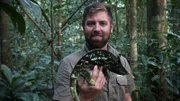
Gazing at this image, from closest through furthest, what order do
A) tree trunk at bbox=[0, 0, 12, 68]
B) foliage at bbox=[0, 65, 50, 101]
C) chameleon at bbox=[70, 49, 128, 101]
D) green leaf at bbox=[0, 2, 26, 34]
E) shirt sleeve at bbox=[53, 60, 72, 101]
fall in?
green leaf at bbox=[0, 2, 26, 34], chameleon at bbox=[70, 49, 128, 101], shirt sleeve at bbox=[53, 60, 72, 101], foliage at bbox=[0, 65, 50, 101], tree trunk at bbox=[0, 0, 12, 68]

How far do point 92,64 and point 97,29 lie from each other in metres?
0.30

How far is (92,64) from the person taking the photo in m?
1.47

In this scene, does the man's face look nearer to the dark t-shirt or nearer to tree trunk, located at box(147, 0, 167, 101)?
the dark t-shirt

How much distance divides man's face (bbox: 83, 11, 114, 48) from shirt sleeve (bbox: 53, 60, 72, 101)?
0.26 meters

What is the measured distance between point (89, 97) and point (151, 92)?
115 centimetres

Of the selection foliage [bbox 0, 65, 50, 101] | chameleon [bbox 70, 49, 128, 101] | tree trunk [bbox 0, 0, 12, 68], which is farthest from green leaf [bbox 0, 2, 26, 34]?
tree trunk [bbox 0, 0, 12, 68]

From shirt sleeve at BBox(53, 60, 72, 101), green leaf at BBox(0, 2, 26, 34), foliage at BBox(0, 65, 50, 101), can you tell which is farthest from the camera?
foliage at BBox(0, 65, 50, 101)

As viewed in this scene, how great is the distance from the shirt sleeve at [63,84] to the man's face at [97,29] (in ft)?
0.84

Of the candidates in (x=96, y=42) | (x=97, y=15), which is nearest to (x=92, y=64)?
(x=96, y=42)

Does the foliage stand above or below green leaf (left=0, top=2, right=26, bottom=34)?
below

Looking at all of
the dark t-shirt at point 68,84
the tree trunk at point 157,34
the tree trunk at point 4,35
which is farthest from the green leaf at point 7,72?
the tree trunk at point 157,34

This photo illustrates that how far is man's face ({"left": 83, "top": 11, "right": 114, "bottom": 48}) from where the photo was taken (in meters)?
1.67

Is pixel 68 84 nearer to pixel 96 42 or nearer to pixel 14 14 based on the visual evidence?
pixel 96 42

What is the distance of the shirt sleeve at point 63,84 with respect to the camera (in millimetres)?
1644
